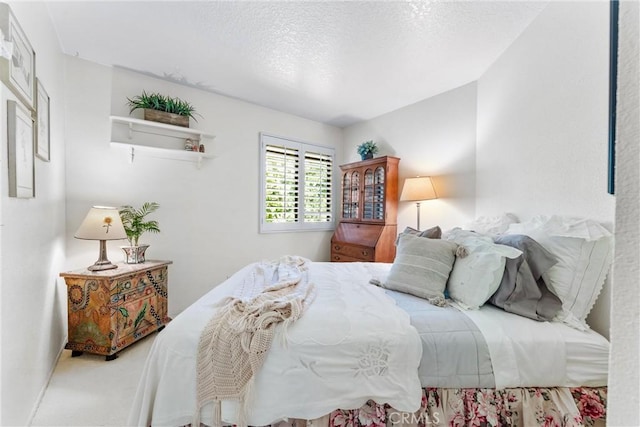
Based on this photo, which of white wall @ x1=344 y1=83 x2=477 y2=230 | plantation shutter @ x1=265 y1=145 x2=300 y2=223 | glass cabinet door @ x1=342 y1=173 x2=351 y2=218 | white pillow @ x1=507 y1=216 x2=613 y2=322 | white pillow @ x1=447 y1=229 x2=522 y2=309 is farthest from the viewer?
glass cabinet door @ x1=342 y1=173 x2=351 y2=218

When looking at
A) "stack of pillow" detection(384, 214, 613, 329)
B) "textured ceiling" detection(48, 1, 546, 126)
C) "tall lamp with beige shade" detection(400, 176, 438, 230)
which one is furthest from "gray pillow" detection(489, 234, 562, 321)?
"textured ceiling" detection(48, 1, 546, 126)

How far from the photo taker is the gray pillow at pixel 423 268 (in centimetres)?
158

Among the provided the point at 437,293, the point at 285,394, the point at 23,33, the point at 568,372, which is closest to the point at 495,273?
the point at 437,293

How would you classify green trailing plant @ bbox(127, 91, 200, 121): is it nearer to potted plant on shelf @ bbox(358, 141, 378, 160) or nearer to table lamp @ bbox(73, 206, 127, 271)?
table lamp @ bbox(73, 206, 127, 271)

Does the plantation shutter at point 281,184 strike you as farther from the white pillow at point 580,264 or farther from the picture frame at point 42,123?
the white pillow at point 580,264

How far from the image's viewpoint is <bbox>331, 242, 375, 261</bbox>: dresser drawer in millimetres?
3191

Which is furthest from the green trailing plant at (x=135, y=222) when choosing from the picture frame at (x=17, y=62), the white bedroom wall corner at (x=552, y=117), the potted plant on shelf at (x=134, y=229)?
the white bedroom wall corner at (x=552, y=117)

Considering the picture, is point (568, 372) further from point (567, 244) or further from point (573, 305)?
point (567, 244)

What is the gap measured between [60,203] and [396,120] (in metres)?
3.59

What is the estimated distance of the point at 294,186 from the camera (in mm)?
3770

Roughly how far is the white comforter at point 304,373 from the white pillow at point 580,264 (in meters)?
0.87

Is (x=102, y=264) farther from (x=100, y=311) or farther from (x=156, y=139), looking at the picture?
(x=156, y=139)

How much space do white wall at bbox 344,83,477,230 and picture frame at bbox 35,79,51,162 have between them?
10.7 feet

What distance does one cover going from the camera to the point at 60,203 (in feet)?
7.28
